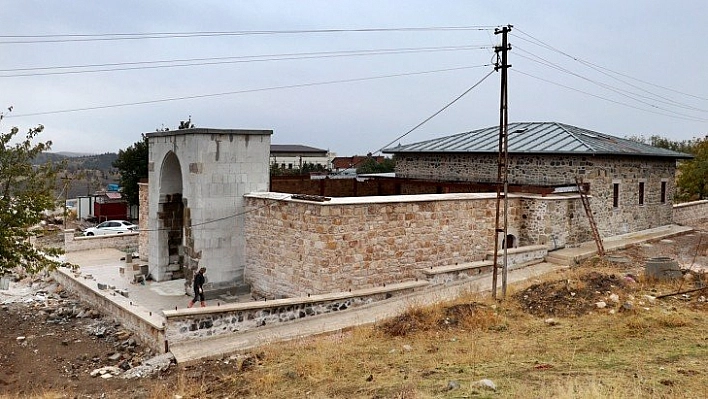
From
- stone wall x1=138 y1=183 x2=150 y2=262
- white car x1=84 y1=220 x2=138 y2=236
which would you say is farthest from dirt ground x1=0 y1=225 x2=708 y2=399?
white car x1=84 y1=220 x2=138 y2=236

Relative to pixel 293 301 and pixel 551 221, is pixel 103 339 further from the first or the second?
pixel 551 221

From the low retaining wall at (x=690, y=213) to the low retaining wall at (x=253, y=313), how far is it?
18.3m

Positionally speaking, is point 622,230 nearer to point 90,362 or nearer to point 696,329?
point 696,329

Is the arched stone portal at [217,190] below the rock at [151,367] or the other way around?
the other way around

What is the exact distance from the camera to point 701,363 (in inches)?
314

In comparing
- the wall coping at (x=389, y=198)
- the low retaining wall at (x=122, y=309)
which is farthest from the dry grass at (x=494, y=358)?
the wall coping at (x=389, y=198)

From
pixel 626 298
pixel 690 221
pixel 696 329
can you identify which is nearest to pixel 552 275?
pixel 626 298

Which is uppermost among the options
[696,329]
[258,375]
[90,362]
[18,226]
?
[18,226]

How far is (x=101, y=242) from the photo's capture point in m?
25.3

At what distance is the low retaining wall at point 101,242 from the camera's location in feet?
79.9

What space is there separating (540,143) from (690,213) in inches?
465

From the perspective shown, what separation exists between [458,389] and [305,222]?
7.75m

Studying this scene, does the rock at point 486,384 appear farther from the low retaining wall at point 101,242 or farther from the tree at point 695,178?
the tree at point 695,178

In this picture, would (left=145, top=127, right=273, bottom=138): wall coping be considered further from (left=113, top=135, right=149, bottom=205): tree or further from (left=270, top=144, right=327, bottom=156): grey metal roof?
(left=270, top=144, right=327, bottom=156): grey metal roof
